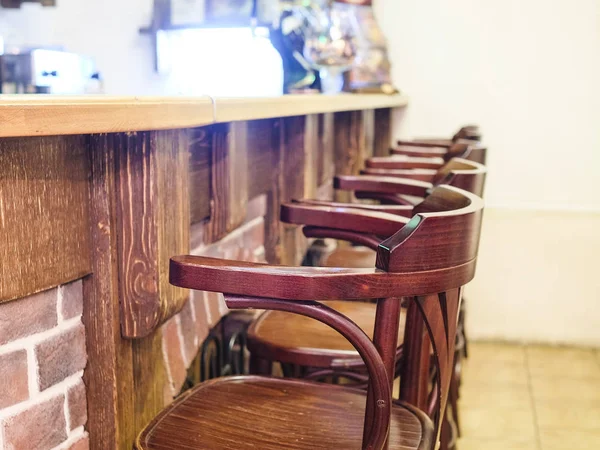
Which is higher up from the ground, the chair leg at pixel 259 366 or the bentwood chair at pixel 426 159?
the bentwood chair at pixel 426 159

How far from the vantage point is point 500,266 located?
399 centimetres

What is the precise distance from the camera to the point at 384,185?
1993 mm

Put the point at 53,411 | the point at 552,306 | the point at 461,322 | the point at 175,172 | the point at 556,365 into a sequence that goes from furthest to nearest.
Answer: the point at 552,306, the point at 556,365, the point at 461,322, the point at 175,172, the point at 53,411

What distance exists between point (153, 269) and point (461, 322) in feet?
6.23

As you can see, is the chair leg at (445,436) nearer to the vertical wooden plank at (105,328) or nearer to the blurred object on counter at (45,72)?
the vertical wooden plank at (105,328)

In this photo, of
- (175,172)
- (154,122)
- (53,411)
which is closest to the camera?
(154,122)

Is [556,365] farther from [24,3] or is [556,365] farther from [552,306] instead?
[24,3]

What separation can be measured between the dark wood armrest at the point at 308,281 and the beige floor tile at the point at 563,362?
9.32 feet

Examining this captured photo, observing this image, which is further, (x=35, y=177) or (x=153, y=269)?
(x=153, y=269)

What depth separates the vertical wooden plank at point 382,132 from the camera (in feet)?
13.1

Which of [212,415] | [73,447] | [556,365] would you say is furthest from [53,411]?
[556,365]

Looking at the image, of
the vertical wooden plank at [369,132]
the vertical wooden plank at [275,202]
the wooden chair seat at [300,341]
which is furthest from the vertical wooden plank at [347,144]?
the wooden chair seat at [300,341]

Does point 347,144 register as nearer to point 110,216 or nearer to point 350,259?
point 350,259

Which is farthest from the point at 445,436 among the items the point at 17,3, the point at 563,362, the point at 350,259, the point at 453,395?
the point at 17,3
